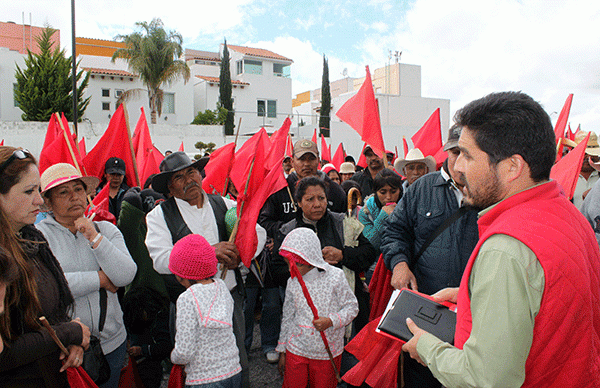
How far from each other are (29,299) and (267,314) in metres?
2.60

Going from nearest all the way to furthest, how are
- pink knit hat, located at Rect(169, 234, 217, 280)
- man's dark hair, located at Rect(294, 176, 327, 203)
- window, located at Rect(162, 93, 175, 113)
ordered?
pink knit hat, located at Rect(169, 234, 217, 280)
man's dark hair, located at Rect(294, 176, 327, 203)
window, located at Rect(162, 93, 175, 113)

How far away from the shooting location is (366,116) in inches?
218

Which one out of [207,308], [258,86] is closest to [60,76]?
[258,86]

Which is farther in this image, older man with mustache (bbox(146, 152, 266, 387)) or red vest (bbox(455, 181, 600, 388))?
older man with mustache (bbox(146, 152, 266, 387))

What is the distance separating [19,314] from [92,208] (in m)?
1.84

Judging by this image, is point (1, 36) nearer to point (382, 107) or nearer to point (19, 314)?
point (382, 107)

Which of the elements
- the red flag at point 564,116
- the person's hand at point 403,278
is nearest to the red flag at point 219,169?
the person's hand at point 403,278

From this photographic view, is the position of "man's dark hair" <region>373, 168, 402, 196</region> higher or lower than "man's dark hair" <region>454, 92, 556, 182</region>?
lower

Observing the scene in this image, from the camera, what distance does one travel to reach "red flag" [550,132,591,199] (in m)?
3.99

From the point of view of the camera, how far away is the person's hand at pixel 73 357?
2.12 metres

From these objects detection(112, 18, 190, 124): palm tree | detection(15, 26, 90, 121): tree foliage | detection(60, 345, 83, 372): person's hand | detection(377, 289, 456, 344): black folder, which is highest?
detection(112, 18, 190, 124): palm tree

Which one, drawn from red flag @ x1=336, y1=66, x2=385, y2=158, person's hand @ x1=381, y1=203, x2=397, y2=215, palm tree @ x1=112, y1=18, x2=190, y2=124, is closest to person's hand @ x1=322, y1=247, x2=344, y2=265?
person's hand @ x1=381, y1=203, x2=397, y2=215

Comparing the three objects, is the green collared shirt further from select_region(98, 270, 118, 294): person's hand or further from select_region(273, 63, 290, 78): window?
select_region(273, 63, 290, 78): window

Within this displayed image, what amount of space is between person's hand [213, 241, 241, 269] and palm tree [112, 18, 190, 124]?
29.1 m
